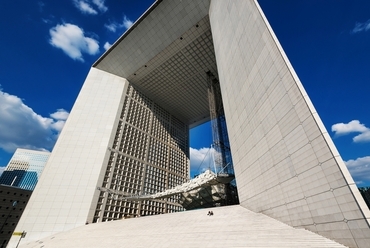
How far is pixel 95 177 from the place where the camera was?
66.3ft

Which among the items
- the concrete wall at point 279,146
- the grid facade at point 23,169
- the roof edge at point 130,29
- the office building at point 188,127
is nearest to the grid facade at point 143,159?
the office building at point 188,127

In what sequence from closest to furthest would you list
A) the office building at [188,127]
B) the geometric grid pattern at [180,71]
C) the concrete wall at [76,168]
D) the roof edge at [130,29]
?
the office building at [188,127]
the concrete wall at [76,168]
the roof edge at [130,29]
the geometric grid pattern at [180,71]

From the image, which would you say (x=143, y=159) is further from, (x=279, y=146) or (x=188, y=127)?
(x=279, y=146)

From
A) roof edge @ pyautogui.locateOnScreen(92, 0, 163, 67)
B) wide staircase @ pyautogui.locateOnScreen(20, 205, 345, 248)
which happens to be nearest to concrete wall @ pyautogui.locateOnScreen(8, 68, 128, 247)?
roof edge @ pyautogui.locateOnScreen(92, 0, 163, 67)

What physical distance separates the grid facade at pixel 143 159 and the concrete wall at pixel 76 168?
145 centimetres

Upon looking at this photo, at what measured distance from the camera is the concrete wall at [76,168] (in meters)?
17.7

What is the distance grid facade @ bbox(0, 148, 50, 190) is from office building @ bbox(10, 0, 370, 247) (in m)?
116

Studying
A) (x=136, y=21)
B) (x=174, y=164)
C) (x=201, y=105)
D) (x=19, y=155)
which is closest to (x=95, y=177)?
(x=174, y=164)

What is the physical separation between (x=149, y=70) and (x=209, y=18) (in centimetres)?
1188

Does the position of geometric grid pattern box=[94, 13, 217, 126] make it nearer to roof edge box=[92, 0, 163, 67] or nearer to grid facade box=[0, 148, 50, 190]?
roof edge box=[92, 0, 163, 67]

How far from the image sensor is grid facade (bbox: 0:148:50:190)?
357ft

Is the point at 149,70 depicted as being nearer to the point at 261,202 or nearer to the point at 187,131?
the point at 187,131

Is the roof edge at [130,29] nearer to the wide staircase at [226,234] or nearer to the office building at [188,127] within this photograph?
Result: the office building at [188,127]

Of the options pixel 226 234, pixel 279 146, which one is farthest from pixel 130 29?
pixel 226 234
